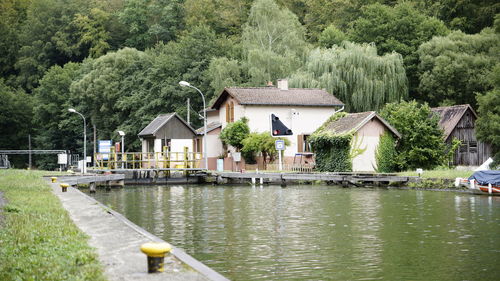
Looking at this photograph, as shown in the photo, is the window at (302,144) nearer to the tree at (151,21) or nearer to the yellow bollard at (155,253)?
the tree at (151,21)

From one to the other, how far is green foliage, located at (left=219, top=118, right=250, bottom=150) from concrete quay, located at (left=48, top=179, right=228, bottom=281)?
116 feet

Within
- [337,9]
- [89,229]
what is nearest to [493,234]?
[89,229]

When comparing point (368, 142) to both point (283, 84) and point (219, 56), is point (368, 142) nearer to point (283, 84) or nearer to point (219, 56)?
point (283, 84)

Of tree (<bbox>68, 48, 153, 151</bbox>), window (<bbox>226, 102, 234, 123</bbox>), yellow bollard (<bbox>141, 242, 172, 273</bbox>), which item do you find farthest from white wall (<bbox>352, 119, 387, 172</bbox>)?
yellow bollard (<bbox>141, 242, 172, 273</bbox>)

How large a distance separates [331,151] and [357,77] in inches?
492

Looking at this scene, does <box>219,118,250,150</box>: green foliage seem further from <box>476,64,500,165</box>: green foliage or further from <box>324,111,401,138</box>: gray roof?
<box>476,64,500,165</box>: green foliage

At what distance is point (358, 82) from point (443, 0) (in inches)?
801

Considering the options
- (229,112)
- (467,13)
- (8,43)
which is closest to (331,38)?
(467,13)

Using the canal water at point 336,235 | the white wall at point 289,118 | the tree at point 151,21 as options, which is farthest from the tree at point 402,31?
the canal water at point 336,235

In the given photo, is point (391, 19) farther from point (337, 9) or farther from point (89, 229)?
point (89, 229)

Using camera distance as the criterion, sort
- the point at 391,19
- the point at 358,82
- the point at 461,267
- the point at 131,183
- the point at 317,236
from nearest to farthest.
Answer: the point at 461,267 → the point at 317,236 → the point at 131,183 → the point at 358,82 → the point at 391,19

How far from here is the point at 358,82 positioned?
59.6m

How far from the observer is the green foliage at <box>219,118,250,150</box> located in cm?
5544

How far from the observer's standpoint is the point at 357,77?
5947cm
